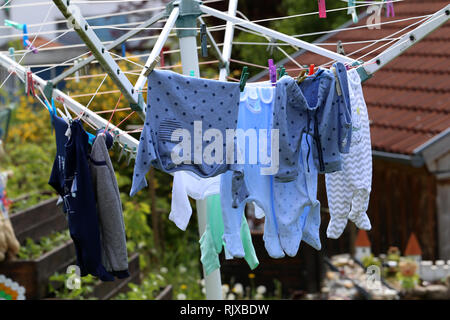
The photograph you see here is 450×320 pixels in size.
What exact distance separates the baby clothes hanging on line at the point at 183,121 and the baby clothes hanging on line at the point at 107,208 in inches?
8.8

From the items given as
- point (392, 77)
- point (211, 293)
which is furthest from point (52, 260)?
point (392, 77)

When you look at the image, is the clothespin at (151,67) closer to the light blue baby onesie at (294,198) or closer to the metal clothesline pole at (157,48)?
the metal clothesline pole at (157,48)

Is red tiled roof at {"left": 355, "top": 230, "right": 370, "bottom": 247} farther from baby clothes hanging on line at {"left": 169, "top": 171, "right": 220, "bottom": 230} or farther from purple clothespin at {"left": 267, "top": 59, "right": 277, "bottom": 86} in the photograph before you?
purple clothespin at {"left": 267, "top": 59, "right": 277, "bottom": 86}

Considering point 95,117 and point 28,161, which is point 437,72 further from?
point 28,161

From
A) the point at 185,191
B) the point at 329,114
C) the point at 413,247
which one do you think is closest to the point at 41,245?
the point at 185,191

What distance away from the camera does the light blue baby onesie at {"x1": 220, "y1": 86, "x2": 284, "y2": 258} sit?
108 inches

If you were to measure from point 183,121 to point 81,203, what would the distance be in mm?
522

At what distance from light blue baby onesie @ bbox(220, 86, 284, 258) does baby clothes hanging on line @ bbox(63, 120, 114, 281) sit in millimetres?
528

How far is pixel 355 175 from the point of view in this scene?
2816mm

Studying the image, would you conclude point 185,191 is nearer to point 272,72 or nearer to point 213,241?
point 213,241

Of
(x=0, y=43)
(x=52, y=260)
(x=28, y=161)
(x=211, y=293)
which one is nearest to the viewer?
(x=211, y=293)

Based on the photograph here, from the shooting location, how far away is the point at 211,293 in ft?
11.5

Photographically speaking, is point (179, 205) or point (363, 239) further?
point (363, 239)
